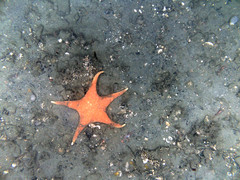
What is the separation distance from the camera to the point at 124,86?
13.7ft

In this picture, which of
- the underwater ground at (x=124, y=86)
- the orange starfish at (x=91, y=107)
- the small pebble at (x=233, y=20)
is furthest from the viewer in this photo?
the small pebble at (x=233, y=20)

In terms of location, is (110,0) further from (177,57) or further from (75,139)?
(75,139)

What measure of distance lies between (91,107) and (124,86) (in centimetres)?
104

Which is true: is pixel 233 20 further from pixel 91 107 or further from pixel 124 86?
pixel 91 107

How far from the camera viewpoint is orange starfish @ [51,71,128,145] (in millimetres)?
3656

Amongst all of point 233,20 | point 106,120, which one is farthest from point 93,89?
point 233,20

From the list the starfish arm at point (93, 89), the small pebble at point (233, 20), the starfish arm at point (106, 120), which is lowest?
the starfish arm at point (106, 120)

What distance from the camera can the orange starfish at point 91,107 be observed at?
366 centimetres

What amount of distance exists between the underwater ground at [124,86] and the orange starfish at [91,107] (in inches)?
14.4

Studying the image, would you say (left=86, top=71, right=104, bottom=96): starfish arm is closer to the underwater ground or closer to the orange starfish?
the orange starfish

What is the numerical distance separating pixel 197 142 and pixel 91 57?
3.48 meters

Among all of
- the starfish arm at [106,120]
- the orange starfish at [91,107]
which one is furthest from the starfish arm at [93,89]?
the starfish arm at [106,120]

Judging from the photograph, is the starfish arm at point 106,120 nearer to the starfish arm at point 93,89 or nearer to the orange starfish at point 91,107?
the orange starfish at point 91,107

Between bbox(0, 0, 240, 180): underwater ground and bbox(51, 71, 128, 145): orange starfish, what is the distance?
1.20ft
